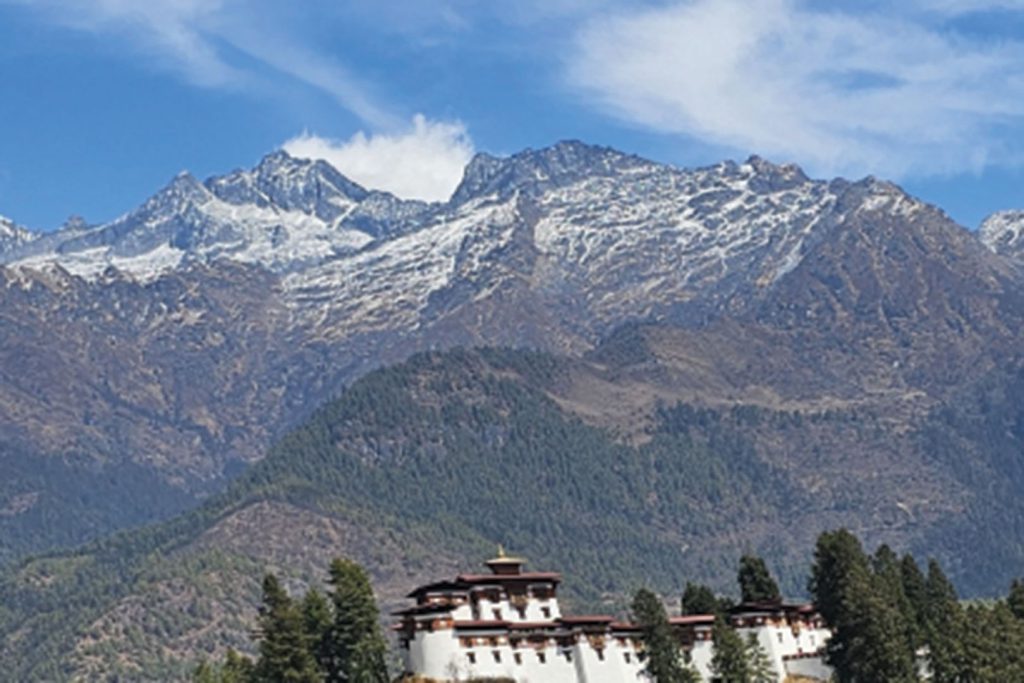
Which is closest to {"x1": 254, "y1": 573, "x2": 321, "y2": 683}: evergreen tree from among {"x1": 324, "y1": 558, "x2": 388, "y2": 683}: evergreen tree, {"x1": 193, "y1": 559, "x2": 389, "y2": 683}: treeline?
{"x1": 193, "y1": 559, "x2": 389, "y2": 683}: treeline

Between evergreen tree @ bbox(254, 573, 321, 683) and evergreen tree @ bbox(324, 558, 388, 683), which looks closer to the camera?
evergreen tree @ bbox(254, 573, 321, 683)

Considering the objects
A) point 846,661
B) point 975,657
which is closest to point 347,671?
point 846,661

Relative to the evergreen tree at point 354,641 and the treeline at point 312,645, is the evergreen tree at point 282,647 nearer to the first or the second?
the treeline at point 312,645

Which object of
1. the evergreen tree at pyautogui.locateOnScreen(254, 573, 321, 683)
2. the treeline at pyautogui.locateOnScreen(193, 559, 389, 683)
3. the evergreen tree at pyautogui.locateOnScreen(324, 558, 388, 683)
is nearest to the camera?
the evergreen tree at pyautogui.locateOnScreen(254, 573, 321, 683)

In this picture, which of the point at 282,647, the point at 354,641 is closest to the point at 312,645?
the point at 354,641

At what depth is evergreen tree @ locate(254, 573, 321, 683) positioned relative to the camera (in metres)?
193

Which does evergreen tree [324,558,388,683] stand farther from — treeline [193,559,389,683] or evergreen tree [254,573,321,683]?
evergreen tree [254,573,321,683]

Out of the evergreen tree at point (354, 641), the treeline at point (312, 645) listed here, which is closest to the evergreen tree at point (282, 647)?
the treeline at point (312, 645)

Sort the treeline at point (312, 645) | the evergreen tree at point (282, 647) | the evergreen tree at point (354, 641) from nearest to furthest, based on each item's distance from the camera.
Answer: the evergreen tree at point (282, 647), the treeline at point (312, 645), the evergreen tree at point (354, 641)

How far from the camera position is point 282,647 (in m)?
193

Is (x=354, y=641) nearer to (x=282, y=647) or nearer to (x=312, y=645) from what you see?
(x=312, y=645)

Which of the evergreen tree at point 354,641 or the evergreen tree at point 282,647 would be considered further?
the evergreen tree at point 354,641

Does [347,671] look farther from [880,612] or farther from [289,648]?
[880,612]

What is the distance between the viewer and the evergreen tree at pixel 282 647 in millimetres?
192625
